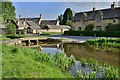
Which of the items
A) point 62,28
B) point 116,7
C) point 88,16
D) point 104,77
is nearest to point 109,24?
point 116,7

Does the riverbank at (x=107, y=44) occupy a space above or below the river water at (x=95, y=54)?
above

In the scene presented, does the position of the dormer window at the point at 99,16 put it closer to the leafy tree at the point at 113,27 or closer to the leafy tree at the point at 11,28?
the leafy tree at the point at 113,27

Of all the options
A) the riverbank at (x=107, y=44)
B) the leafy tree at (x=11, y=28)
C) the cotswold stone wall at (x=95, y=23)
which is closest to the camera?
the riverbank at (x=107, y=44)

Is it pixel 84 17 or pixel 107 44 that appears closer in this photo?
pixel 107 44

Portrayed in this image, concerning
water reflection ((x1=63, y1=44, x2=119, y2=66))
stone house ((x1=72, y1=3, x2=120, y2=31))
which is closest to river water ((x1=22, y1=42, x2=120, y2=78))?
water reflection ((x1=63, y1=44, x2=119, y2=66))

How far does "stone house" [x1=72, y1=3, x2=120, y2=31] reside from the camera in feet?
208

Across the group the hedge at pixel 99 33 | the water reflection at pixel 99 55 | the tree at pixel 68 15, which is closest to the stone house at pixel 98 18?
the hedge at pixel 99 33

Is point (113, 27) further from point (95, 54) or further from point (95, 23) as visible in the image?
point (95, 54)

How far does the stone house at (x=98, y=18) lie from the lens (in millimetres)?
63481

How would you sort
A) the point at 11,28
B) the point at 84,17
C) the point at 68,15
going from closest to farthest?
the point at 11,28 → the point at 84,17 → the point at 68,15

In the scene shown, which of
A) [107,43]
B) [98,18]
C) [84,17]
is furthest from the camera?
[84,17]

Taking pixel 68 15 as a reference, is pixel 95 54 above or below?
below

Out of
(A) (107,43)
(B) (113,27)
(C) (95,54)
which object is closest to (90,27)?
(B) (113,27)

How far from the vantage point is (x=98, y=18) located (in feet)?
223
